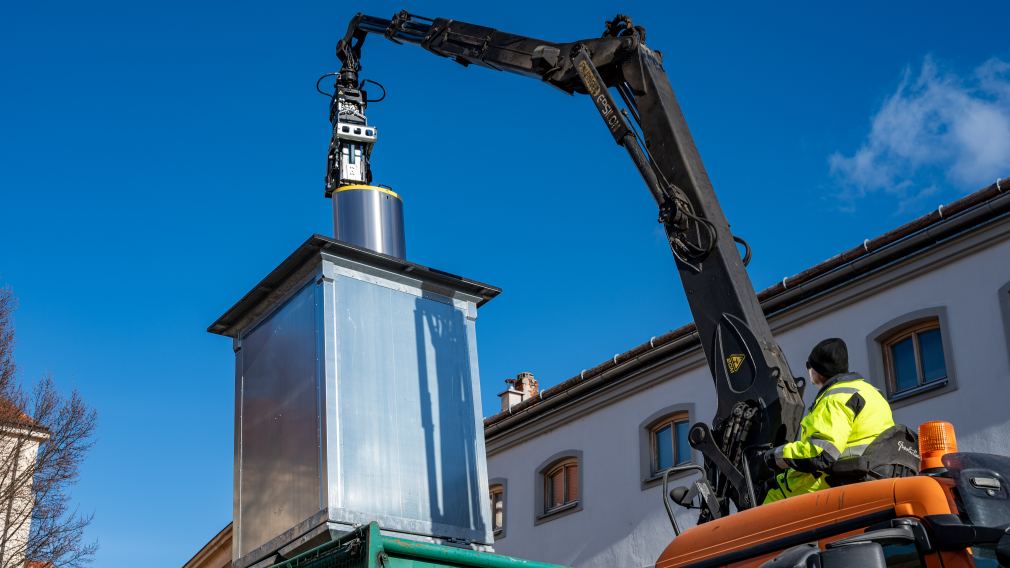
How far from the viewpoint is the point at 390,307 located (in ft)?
32.5

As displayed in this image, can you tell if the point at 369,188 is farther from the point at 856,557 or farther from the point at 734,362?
the point at 856,557

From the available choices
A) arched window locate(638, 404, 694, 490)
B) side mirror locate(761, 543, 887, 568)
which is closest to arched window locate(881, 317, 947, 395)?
arched window locate(638, 404, 694, 490)

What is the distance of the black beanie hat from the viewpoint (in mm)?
6938

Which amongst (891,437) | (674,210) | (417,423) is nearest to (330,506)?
(417,423)

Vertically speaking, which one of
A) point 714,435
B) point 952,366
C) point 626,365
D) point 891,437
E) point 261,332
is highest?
point 626,365

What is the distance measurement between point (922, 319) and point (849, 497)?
39.0 feet

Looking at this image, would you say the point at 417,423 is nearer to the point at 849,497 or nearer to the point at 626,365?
the point at 849,497

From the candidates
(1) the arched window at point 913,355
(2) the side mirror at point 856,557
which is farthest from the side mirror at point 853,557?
(1) the arched window at point 913,355

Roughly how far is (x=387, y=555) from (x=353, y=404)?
11.1ft

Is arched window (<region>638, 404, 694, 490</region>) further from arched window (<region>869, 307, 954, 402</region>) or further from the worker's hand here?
the worker's hand

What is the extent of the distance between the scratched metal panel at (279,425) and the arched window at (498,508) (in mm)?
14522

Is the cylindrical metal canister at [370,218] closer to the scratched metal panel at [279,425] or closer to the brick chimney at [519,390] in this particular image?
the scratched metal panel at [279,425]

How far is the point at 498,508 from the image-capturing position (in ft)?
80.6

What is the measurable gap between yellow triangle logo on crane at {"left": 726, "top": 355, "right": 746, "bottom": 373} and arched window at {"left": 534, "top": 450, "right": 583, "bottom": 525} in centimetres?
1375
